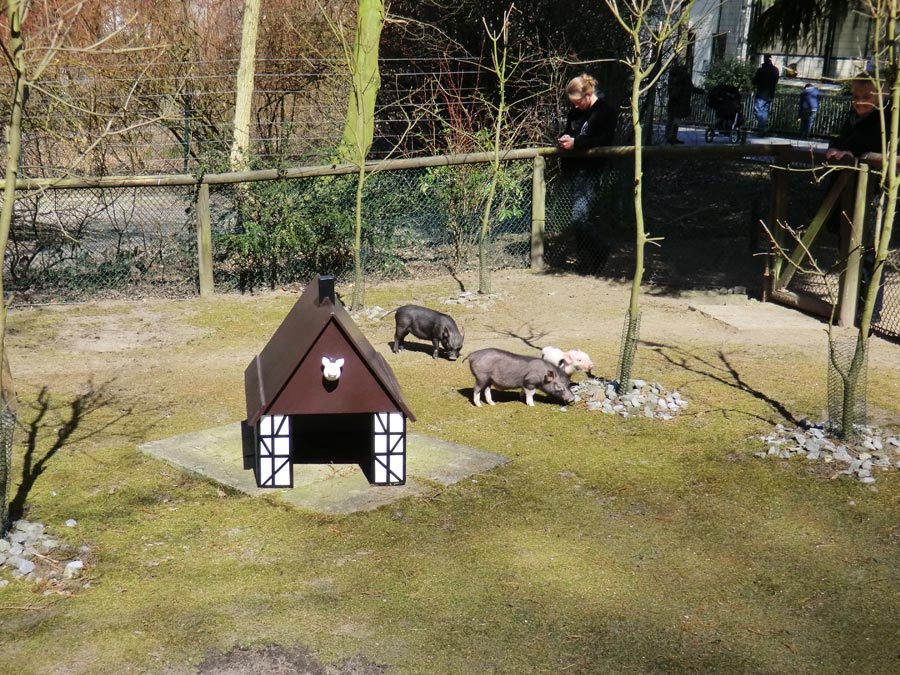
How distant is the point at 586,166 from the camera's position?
1341 centimetres

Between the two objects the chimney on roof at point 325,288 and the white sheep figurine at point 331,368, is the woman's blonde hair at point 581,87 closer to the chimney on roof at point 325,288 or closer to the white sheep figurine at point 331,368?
the chimney on roof at point 325,288

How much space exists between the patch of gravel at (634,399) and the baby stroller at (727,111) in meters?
15.4

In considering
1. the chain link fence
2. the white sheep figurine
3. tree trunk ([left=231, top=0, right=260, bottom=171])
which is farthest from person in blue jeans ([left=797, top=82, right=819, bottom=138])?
the white sheep figurine

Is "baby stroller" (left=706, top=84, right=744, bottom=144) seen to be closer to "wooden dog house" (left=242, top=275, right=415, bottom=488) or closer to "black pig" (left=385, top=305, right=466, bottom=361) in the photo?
"black pig" (left=385, top=305, right=466, bottom=361)

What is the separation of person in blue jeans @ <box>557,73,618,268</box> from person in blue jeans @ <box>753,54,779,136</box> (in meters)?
11.1

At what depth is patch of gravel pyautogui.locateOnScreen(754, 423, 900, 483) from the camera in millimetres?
7016

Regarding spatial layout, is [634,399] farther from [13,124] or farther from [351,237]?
[351,237]

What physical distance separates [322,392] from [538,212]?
7.58 meters

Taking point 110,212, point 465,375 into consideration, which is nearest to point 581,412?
point 465,375

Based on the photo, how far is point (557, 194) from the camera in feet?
44.3

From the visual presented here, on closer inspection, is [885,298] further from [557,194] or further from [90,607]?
[90,607]

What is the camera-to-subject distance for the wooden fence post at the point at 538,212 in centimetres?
1330

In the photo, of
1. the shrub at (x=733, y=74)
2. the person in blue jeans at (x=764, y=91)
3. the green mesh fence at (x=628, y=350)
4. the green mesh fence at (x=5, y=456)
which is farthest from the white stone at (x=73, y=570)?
the shrub at (x=733, y=74)

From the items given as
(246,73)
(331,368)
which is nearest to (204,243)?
(246,73)
